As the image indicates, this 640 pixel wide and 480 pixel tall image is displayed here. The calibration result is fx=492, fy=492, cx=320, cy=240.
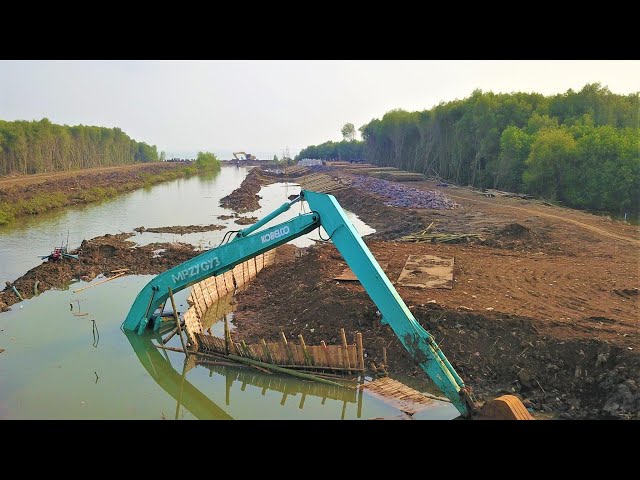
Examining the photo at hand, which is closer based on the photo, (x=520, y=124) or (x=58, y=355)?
(x=58, y=355)

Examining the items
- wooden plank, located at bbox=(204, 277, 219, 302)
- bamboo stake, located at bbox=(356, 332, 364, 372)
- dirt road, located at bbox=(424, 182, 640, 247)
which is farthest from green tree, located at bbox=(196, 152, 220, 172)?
bamboo stake, located at bbox=(356, 332, 364, 372)

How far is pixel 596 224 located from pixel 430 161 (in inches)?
1195

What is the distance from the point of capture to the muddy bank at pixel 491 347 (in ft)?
25.4

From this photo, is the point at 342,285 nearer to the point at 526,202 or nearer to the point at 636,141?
the point at 526,202

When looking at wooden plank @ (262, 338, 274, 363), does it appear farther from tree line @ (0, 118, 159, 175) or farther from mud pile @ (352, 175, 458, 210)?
tree line @ (0, 118, 159, 175)

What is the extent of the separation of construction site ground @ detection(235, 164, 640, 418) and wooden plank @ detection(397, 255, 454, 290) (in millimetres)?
284

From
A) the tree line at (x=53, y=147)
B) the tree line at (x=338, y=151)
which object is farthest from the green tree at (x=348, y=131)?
the tree line at (x=53, y=147)

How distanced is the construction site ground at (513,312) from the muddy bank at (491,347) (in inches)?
0.7

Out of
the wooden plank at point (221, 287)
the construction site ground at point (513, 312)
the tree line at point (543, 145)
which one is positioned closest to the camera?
the construction site ground at point (513, 312)

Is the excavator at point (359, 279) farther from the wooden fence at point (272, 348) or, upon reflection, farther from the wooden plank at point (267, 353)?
the wooden plank at point (267, 353)

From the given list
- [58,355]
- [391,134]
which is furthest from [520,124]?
[58,355]

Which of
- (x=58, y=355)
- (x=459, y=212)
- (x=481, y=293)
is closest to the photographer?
(x=58, y=355)

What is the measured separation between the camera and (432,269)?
13.4 meters

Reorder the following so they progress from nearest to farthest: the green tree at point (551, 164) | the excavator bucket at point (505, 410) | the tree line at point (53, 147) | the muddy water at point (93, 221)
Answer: the excavator bucket at point (505, 410) → the muddy water at point (93, 221) → the green tree at point (551, 164) → the tree line at point (53, 147)
